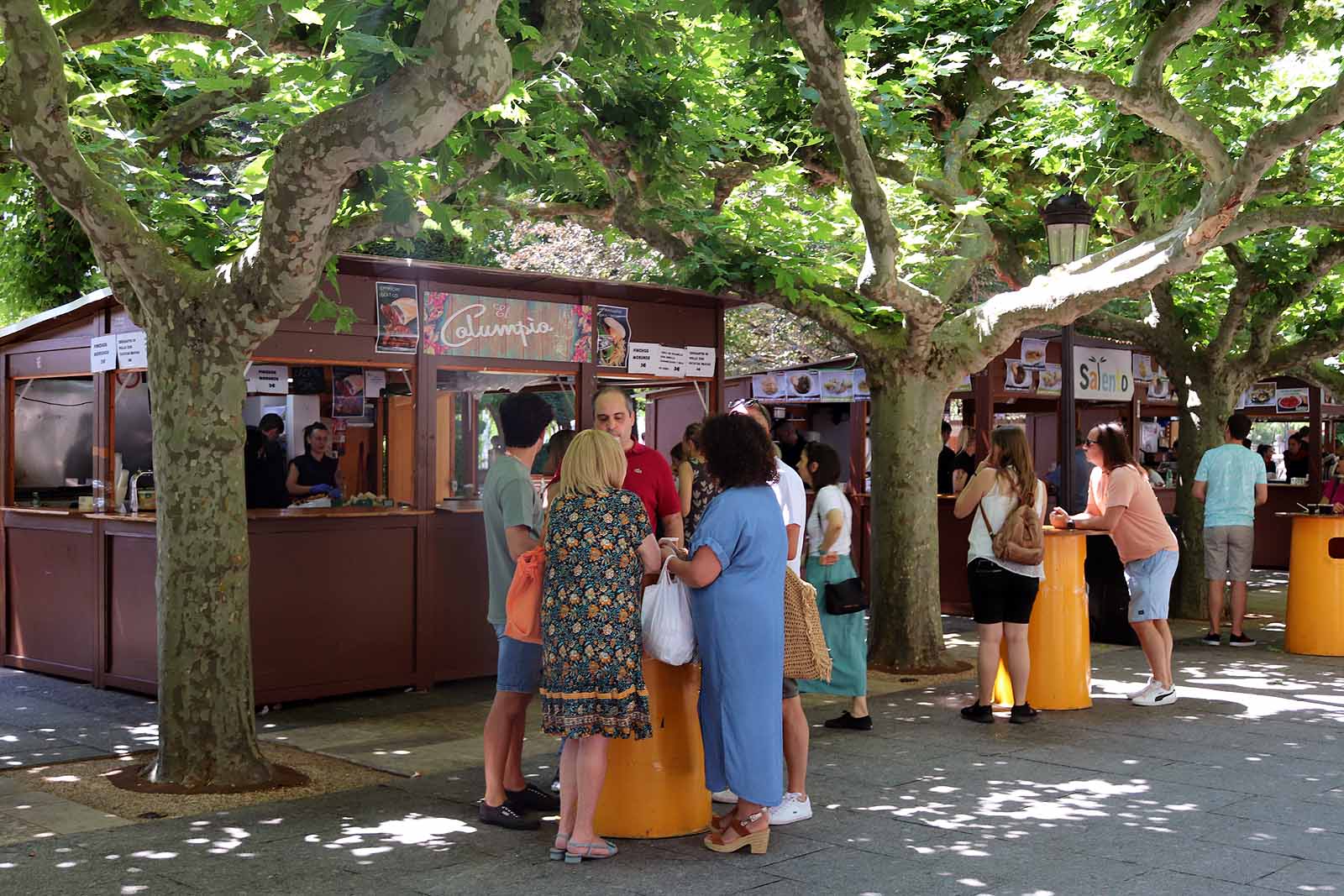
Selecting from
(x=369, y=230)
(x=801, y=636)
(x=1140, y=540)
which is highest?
(x=369, y=230)

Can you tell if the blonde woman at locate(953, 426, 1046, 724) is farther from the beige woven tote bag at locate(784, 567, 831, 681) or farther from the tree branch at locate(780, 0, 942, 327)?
the beige woven tote bag at locate(784, 567, 831, 681)

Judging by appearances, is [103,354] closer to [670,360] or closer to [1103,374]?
[670,360]

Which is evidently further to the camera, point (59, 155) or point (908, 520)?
point (908, 520)

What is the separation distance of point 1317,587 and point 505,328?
7.19 m

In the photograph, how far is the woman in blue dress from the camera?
570 cm

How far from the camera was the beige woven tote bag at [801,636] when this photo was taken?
6.36 m

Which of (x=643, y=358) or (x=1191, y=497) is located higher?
(x=643, y=358)

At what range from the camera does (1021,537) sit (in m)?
8.29

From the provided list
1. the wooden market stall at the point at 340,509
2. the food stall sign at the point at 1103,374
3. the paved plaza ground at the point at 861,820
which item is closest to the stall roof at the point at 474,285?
the wooden market stall at the point at 340,509

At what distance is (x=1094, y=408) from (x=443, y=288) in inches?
511

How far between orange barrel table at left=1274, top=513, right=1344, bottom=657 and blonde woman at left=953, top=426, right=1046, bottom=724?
4.31m

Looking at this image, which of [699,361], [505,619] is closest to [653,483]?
[505,619]

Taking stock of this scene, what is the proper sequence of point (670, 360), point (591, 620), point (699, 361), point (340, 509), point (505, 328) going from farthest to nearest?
1. point (699, 361)
2. point (670, 360)
3. point (505, 328)
4. point (340, 509)
5. point (591, 620)

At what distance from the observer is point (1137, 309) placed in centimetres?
2103
